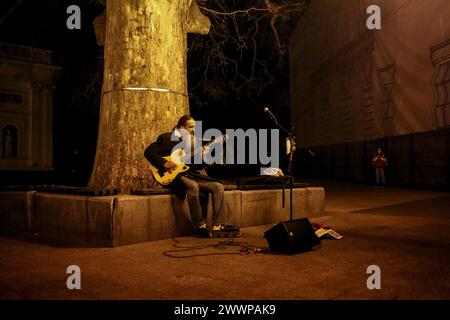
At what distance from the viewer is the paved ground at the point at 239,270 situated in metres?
3.57

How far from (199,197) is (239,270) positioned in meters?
2.38

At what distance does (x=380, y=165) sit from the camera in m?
17.2

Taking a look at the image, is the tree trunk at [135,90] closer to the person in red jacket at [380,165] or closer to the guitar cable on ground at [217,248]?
the guitar cable on ground at [217,248]

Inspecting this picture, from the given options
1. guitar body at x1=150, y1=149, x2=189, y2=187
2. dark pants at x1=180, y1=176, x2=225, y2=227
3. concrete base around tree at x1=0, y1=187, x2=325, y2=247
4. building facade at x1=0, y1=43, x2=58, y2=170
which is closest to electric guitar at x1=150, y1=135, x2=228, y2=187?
guitar body at x1=150, y1=149, x2=189, y2=187

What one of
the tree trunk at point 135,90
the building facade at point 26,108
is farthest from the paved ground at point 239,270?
the building facade at point 26,108

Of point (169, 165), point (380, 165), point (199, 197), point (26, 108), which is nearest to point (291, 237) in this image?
point (199, 197)

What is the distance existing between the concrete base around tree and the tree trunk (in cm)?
87

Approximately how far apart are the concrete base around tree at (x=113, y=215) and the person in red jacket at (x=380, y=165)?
1025 centimetres

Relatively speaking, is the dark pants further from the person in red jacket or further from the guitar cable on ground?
the person in red jacket

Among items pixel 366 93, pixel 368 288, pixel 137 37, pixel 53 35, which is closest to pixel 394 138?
pixel 366 93
